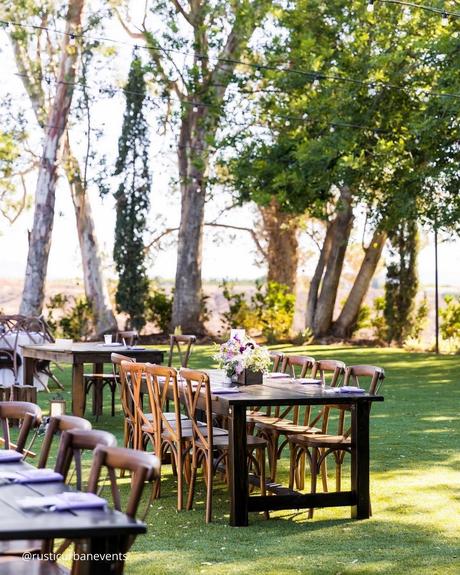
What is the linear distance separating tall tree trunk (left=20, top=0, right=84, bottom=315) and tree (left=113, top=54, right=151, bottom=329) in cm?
223

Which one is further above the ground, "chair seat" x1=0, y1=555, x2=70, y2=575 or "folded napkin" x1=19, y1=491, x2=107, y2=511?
"folded napkin" x1=19, y1=491, x2=107, y2=511

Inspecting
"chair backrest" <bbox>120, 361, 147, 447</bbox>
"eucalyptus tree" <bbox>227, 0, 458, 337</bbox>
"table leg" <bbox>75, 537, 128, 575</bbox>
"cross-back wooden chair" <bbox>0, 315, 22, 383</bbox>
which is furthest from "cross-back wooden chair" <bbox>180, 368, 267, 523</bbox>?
"eucalyptus tree" <bbox>227, 0, 458, 337</bbox>

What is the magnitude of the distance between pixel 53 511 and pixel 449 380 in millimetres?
Answer: 14012

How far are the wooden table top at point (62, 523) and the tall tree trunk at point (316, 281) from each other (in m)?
22.9

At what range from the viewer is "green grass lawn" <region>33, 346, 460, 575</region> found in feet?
17.7

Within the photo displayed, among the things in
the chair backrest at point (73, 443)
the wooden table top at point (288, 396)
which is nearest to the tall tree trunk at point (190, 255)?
the wooden table top at point (288, 396)

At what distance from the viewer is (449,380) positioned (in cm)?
1656

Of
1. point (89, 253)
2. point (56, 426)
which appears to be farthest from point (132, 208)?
point (56, 426)

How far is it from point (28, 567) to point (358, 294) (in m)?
22.7

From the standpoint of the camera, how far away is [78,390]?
422 inches

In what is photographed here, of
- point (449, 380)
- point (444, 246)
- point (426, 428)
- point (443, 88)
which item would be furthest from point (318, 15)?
point (426, 428)

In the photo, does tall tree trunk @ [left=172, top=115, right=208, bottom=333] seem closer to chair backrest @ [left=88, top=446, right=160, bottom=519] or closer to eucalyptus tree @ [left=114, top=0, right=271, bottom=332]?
eucalyptus tree @ [left=114, top=0, right=271, bottom=332]

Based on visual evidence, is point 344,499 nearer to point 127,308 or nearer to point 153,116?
point 127,308

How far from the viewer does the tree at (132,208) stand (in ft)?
83.5
